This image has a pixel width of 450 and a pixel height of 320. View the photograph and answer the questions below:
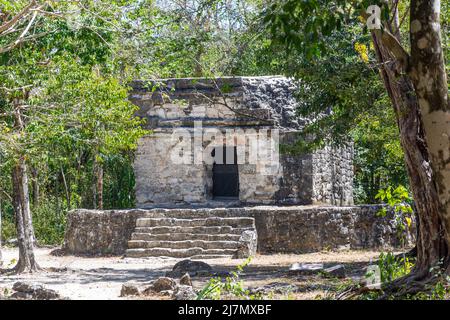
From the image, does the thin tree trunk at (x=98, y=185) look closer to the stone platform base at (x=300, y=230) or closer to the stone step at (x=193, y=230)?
the stone platform base at (x=300, y=230)

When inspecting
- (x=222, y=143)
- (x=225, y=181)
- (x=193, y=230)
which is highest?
(x=222, y=143)

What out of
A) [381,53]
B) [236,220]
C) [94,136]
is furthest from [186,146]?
[381,53]

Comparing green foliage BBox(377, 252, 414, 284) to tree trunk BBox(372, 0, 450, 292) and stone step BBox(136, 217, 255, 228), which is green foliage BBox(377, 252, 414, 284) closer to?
tree trunk BBox(372, 0, 450, 292)

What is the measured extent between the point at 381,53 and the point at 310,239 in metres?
6.66

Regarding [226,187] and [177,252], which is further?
[226,187]

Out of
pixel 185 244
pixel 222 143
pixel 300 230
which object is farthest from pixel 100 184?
pixel 300 230

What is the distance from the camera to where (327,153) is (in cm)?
1758

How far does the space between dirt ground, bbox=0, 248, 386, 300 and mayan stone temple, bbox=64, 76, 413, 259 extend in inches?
19.5

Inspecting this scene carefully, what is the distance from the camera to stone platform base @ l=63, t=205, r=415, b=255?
568 inches

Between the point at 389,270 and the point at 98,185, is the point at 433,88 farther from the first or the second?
the point at 98,185

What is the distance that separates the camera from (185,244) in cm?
1462

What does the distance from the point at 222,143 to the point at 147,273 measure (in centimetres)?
522

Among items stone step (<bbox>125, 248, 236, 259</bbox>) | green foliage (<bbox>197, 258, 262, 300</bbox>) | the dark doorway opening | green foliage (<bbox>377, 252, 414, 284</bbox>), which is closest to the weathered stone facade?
the dark doorway opening

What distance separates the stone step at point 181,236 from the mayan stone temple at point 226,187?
0.06 ft
